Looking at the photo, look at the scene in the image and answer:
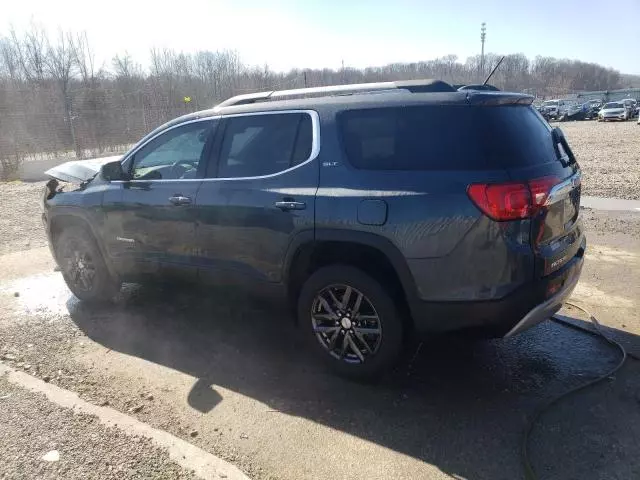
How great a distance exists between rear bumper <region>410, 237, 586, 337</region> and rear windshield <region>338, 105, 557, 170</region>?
758mm

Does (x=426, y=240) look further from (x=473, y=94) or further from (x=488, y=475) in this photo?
(x=488, y=475)

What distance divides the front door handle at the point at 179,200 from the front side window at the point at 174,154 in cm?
19

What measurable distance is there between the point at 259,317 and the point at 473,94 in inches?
110

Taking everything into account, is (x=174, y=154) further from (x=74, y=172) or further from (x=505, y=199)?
(x=505, y=199)

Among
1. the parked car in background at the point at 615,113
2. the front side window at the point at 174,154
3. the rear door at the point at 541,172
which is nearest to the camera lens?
the rear door at the point at 541,172

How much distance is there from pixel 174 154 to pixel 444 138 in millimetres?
2510

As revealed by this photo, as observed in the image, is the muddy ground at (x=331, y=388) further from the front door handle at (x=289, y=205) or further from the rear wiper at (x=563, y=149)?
the rear wiper at (x=563, y=149)

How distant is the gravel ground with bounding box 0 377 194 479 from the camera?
2785mm

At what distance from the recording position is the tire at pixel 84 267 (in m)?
5.07

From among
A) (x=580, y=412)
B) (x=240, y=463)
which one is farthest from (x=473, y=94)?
(x=240, y=463)

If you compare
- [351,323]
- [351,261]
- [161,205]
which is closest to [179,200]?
[161,205]

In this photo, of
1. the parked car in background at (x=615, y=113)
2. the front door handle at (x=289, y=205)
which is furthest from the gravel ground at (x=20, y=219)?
the parked car in background at (x=615, y=113)

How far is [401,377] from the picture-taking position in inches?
145

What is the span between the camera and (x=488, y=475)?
267 cm
